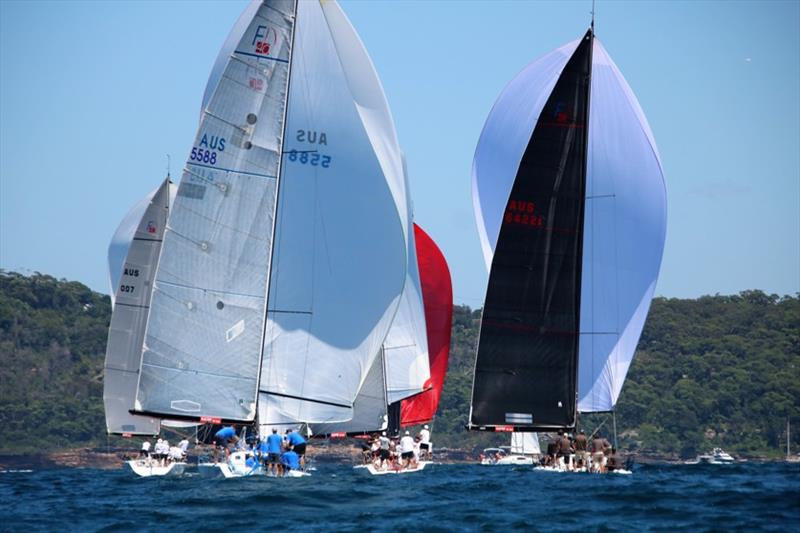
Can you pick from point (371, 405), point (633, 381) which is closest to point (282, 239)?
point (371, 405)

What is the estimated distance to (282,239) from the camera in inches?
1382

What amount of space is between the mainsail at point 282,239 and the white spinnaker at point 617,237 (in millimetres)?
6833

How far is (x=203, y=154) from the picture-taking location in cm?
3416

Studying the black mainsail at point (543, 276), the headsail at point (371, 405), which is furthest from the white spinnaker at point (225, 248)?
the headsail at point (371, 405)

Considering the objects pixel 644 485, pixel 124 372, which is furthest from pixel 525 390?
pixel 124 372

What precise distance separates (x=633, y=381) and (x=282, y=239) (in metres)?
71.8

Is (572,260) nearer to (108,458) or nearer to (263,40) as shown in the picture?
(263,40)

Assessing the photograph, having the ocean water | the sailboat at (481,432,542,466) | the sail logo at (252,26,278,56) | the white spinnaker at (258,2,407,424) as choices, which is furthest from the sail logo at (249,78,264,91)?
the sailboat at (481,432,542,466)

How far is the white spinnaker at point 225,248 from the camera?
34.1 meters

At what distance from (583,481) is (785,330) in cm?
8316

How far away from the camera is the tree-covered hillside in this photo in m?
93.3

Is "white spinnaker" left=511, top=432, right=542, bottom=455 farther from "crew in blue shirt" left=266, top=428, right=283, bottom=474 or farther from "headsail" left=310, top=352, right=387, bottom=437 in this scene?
"crew in blue shirt" left=266, top=428, right=283, bottom=474

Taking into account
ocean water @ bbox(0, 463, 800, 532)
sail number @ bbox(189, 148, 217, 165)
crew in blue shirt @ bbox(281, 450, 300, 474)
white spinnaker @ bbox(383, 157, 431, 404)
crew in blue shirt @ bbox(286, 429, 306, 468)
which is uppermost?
sail number @ bbox(189, 148, 217, 165)

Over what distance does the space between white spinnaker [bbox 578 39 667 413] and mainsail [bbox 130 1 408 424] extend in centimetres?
683
